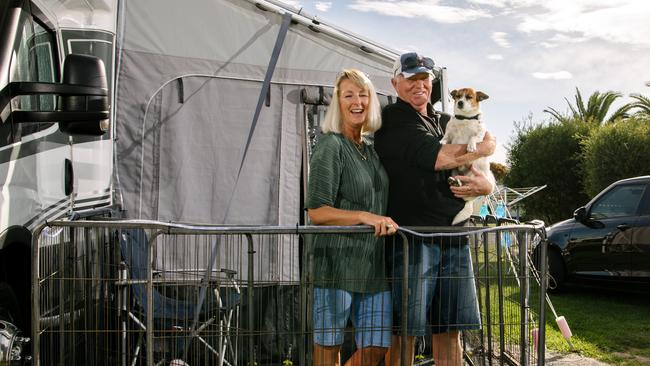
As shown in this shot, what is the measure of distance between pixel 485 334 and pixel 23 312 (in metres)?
2.56

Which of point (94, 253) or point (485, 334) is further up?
point (94, 253)

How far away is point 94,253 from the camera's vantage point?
12.4 ft

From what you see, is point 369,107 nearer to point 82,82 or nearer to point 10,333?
point 82,82

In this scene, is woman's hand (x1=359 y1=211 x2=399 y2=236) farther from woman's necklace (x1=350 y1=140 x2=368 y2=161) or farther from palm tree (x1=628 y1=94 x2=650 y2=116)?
palm tree (x1=628 y1=94 x2=650 y2=116)

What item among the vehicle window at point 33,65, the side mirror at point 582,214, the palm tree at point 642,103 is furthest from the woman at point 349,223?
the palm tree at point 642,103

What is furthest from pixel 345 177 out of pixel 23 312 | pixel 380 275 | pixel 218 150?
pixel 218 150

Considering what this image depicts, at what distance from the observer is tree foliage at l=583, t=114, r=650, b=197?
1633 centimetres

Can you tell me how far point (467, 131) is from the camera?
11.6ft

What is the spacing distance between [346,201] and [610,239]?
627 cm

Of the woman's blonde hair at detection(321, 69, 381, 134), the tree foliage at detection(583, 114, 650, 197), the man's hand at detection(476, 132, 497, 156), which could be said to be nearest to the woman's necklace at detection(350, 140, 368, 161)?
the woman's blonde hair at detection(321, 69, 381, 134)

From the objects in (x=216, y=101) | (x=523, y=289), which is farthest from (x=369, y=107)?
(x=216, y=101)

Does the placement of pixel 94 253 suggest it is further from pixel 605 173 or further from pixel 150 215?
pixel 605 173

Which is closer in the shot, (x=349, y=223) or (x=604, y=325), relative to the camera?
(x=349, y=223)

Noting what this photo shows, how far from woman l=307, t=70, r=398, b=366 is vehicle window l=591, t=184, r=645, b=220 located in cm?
620
